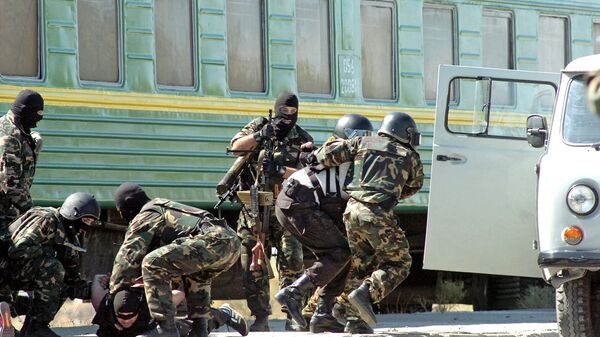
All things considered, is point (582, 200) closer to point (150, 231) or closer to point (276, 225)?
point (150, 231)

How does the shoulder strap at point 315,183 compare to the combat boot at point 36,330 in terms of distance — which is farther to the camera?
the shoulder strap at point 315,183

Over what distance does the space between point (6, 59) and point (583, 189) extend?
467cm

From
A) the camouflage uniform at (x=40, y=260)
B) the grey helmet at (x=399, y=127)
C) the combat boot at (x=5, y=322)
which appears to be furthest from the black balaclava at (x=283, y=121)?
the combat boot at (x=5, y=322)

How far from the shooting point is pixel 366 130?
1104cm

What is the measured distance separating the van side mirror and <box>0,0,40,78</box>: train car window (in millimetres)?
3886

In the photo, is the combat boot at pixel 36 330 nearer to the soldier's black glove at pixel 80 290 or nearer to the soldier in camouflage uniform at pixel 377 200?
the soldier's black glove at pixel 80 290

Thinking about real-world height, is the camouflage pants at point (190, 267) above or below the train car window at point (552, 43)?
below

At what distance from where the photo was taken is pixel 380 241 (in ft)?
33.4

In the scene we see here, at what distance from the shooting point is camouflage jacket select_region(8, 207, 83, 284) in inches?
394

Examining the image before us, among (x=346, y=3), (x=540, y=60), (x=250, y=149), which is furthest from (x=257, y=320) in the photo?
(x=540, y=60)

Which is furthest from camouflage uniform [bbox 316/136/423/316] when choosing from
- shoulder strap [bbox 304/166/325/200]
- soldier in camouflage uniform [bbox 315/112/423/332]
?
shoulder strap [bbox 304/166/325/200]

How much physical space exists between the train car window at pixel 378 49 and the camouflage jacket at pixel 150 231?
4580 mm

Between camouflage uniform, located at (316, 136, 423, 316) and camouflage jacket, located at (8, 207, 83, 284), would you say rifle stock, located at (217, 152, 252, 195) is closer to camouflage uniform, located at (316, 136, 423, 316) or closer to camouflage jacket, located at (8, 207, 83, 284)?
camouflage uniform, located at (316, 136, 423, 316)

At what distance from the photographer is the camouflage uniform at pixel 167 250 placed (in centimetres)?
933
